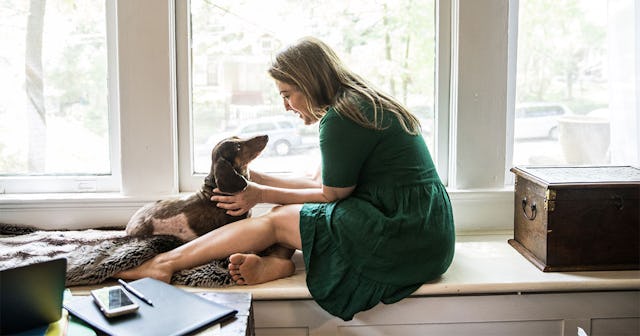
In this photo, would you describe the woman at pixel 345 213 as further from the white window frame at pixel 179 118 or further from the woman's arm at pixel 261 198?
the white window frame at pixel 179 118

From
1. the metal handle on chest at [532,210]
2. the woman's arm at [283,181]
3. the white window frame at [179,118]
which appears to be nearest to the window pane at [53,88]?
the white window frame at [179,118]

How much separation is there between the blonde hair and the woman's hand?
12.7 inches

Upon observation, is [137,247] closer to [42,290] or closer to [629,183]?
[42,290]

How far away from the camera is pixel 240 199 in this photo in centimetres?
223

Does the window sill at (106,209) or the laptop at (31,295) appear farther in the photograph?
the window sill at (106,209)

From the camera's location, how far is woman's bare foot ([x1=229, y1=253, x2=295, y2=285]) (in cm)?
210

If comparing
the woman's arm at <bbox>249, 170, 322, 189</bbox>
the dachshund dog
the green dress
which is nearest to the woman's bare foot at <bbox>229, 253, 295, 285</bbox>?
the green dress

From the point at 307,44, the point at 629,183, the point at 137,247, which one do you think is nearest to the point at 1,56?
the point at 137,247

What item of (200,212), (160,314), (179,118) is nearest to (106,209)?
(179,118)

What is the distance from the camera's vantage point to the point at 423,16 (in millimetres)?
2664

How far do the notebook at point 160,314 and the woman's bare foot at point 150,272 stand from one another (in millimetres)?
413

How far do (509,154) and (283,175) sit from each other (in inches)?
36.4

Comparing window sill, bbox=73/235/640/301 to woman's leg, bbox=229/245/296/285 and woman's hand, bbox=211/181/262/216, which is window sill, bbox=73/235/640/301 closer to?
woman's leg, bbox=229/245/296/285

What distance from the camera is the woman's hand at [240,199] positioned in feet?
7.29
